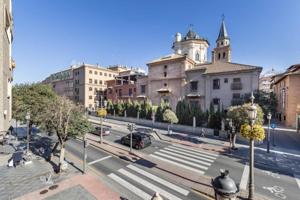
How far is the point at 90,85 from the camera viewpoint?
6325cm

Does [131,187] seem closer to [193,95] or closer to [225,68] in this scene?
[193,95]

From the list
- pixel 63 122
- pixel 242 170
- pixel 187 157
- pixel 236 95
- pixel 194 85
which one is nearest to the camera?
pixel 63 122

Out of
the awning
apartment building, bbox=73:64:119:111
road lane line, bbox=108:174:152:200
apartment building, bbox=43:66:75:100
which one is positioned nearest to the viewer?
road lane line, bbox=108:174:152:200

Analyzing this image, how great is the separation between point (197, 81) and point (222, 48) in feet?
75.4

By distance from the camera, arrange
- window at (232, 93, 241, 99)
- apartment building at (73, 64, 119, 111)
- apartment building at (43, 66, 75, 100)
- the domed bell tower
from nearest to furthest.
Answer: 1. window at (232, 93, 241, 99)
2. the domed bell tower
3. apartment building at (73, 64, 119, 111)
4. apartment building at (43, 66, 75, 100)

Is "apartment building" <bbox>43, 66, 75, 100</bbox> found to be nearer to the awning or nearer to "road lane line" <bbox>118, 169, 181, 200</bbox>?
the awning

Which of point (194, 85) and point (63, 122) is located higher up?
point (194, 85)

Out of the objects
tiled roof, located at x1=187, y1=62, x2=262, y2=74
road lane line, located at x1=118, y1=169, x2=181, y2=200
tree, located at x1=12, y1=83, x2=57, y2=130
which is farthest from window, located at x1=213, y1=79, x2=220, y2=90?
tree, located at x1=12, y1=83, x2=57, y2=130

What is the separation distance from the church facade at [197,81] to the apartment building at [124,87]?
9.53 ft

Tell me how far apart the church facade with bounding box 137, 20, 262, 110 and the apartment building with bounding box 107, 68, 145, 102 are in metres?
2.90

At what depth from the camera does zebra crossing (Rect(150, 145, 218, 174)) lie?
45.5 feet

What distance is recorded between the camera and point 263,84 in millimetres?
89812

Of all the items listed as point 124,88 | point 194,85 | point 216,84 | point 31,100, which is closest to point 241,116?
point 216,84

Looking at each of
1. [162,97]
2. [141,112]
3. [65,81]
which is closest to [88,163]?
[141,112]
